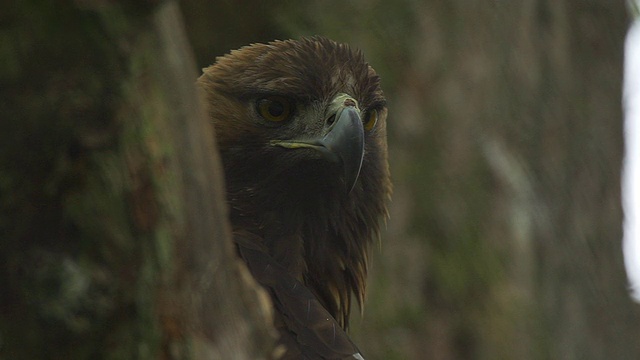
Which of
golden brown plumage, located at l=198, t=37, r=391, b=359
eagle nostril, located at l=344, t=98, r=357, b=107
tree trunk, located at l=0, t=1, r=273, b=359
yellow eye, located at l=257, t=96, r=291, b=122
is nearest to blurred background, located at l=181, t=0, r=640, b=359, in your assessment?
golden brown plumage, located at l=198, t=37, r=391, b=359

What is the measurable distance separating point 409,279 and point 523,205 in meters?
1.26

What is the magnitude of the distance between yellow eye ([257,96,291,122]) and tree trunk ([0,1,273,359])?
231cm

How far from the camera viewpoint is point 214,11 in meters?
7.23

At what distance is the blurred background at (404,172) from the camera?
2.12 m

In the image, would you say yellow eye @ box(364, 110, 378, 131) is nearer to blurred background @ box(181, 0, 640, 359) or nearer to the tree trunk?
blurred background @ box(181, 0, 640, 359)

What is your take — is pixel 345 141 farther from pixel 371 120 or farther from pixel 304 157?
pixel 371 120

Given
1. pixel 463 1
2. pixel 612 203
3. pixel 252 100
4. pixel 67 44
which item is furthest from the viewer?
pixel 612 203

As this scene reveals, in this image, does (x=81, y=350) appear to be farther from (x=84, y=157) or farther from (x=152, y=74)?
(x=152, y=74)

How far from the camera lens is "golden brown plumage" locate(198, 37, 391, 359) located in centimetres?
449

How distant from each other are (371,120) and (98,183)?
2800 mm

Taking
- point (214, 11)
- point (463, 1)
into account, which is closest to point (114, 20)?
point (214, 11)

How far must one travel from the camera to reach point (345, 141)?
170 inches

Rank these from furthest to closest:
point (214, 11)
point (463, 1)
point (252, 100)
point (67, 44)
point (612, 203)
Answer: point (612, 203)
point (463, 1)
point (214, 11)
point (252, 100)
point (67, 44)

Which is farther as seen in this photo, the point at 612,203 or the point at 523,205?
the point at 612,203
